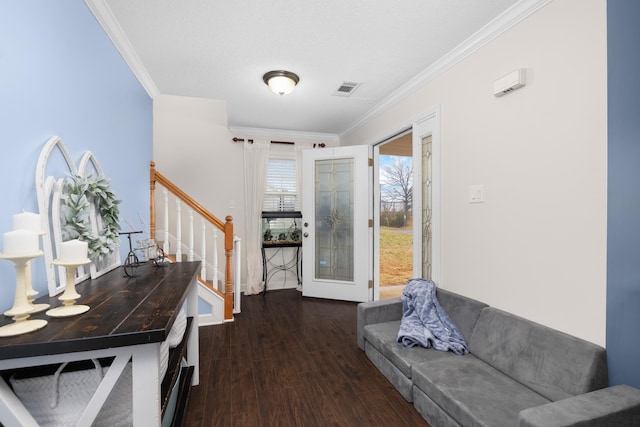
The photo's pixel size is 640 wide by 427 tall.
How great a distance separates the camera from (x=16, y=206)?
1200 mm

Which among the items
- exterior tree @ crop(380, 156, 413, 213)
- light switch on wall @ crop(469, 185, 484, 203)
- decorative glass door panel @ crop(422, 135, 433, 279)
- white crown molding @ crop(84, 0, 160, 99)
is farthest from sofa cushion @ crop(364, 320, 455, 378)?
exterior tree @ crop(380, 156, 413, 213)

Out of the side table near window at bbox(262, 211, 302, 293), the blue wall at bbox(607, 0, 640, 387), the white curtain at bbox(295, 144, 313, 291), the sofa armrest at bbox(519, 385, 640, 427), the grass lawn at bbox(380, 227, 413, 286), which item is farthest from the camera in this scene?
the grass lawn at bbox(380, 227, 413, 286)

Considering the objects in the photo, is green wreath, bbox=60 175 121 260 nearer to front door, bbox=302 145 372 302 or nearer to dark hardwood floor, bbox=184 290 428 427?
dark hardwood floor, bbox=184 290 428 427

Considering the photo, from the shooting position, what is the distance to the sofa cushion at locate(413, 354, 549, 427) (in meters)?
1.40

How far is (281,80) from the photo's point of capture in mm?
2807

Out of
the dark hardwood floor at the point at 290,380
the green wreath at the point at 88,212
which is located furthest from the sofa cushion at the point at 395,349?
the green wreath at the point at 88,212

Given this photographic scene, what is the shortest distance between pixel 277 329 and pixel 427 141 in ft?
7.89

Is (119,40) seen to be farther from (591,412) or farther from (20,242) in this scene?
(591,412)

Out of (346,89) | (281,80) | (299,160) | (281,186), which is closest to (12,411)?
(281,80)

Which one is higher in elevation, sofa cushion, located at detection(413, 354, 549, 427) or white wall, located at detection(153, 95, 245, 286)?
white wall, located at detection(153, 95, 245, 286)

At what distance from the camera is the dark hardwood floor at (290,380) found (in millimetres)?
1795

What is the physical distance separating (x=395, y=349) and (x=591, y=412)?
1.10 meters

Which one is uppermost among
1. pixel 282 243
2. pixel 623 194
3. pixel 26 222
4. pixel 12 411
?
pixel 623 194

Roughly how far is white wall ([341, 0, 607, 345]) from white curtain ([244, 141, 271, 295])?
9.39 ft
